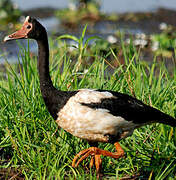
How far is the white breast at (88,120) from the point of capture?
300cm

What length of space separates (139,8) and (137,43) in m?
4.04

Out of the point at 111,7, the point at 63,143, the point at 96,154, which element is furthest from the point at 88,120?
the point at 111,7

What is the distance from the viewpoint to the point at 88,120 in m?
2.99

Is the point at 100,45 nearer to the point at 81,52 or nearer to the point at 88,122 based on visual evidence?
the point at 81,52

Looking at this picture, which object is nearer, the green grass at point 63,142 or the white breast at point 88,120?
the white breast at point 88,120

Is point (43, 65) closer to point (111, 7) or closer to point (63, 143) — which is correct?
point (63, 143)

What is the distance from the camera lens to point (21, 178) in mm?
3295

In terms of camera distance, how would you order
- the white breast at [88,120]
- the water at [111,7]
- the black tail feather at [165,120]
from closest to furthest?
the white breast at [88,120]
the black tail feather at [165,120]
the water at [111,7]

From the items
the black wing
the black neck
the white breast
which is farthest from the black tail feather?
the black neck

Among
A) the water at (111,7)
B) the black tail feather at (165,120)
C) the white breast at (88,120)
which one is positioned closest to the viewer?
the white breast at (88,120)

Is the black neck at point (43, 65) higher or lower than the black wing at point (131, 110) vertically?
higher

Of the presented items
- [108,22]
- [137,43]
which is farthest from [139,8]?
[137,43]

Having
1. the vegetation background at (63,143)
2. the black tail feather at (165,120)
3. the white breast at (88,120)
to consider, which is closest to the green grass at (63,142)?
the vegetation background at (63,143)

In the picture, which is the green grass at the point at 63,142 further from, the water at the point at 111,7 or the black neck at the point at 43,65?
the water at the point at 111,7
